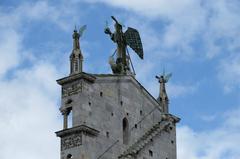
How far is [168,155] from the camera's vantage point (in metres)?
58.4

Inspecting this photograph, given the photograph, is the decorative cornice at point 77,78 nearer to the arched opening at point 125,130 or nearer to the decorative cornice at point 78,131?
the decorative cornice at point 78,131

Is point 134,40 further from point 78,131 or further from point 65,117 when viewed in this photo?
point 78,131

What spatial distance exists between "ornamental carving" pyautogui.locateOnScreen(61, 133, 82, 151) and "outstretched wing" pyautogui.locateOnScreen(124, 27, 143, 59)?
8343 millimetres

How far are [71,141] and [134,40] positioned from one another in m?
9.14

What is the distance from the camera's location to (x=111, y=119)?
5456cm

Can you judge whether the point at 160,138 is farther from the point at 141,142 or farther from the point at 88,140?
the point at 88,140

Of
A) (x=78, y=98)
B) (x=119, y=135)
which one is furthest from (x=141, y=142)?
(x=78, y=98)

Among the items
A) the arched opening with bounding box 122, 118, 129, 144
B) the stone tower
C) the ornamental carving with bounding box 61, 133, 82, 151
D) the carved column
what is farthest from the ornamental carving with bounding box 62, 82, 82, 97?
the arched opening with bounding box 122, 118, 129, 144

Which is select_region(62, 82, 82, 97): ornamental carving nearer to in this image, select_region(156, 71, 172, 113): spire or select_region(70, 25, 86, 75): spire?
select_region(70, 25, 86, 75): spire

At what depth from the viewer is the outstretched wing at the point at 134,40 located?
191ft

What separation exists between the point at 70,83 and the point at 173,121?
28.9ft

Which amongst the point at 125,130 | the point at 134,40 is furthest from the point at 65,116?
the point at 134,40

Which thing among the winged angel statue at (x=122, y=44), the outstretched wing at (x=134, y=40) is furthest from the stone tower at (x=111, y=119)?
the outstretched wing at (x=134, y=40)

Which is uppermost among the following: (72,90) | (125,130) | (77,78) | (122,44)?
(122,44)
